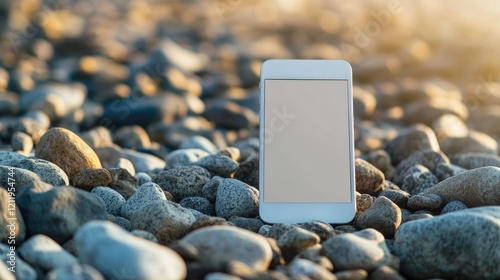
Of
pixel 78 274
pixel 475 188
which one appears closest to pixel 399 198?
pixel 475 188

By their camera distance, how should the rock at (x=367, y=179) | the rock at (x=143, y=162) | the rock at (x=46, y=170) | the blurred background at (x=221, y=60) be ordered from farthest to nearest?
the blurred background at (x=221, y=60) → the rock at (x=143, y=162) → the rock at (x=367, y=179) → the rock at (x=46, y=170)

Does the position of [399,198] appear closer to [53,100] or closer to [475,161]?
[475,161]

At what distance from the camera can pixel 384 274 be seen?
9.82ft

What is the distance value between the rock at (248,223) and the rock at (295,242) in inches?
19.5

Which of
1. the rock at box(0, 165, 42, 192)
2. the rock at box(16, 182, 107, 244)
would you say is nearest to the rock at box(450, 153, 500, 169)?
the rock at box(16, 182, 107, 244)

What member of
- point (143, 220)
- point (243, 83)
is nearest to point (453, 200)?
point (143, 220)

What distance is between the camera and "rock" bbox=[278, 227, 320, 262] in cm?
319

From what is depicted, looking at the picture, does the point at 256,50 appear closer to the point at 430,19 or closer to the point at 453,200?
the point at 430,19

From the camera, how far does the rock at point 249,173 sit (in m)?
4.62

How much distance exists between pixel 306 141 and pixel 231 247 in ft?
3.89

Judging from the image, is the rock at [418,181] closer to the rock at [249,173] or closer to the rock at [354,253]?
the rock at [249,173]

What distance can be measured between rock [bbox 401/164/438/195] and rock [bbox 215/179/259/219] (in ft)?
4.14

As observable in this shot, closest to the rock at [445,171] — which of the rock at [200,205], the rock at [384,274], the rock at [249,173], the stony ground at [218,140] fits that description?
the stony ground at [218,140]

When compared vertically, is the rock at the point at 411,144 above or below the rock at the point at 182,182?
above
